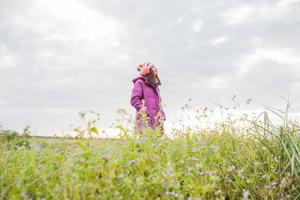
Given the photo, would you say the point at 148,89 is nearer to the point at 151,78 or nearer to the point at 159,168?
the point at 151,78

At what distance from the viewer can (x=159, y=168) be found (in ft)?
12.1

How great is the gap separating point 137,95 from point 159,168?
16.5ft

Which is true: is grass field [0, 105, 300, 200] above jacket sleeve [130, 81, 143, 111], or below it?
below

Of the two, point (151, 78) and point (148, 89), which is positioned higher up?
point (151, 78)

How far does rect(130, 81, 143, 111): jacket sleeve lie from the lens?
8.43 m

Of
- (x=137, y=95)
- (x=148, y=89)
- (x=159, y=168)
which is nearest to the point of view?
(x=159, y=168)

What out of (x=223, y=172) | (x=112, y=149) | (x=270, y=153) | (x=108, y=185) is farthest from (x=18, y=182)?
(x=270, y=153)

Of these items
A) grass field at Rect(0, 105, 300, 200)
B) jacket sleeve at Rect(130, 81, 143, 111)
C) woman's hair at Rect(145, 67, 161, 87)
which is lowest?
grass field at Rect(0, 105, 300, 200)

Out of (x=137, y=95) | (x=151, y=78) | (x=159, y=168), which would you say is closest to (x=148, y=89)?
(x=151, y=78)

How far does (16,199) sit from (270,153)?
2.74 metres

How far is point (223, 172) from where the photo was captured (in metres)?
4.52

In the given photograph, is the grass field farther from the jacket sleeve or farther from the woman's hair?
the woman's hair

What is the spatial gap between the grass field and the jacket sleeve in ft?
9.11

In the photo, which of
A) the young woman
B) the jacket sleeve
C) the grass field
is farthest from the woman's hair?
the grass field
